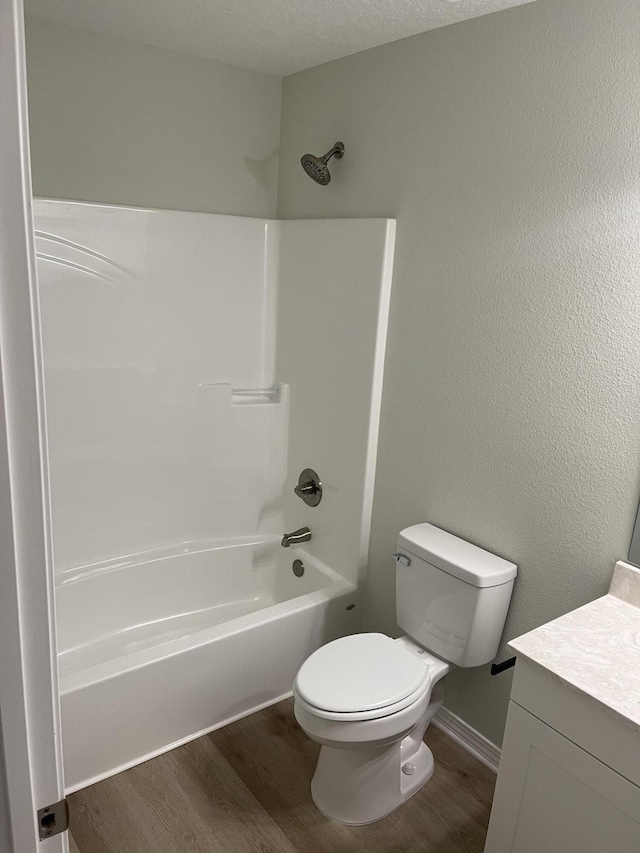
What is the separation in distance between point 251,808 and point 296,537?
107 cm

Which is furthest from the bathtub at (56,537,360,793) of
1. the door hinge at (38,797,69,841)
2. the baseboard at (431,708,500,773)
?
the door hinge at (38,797,69,841)

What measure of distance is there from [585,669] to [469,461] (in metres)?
0.84

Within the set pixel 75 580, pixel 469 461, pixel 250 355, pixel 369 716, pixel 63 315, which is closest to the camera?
pixel 369 716

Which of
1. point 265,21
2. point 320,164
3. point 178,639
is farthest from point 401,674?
point 265,21

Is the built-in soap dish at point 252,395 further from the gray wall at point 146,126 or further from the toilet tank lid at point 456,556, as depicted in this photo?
the toilet tank lid at point 456,556

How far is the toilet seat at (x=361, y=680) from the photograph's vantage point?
185cm

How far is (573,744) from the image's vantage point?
1.43 m

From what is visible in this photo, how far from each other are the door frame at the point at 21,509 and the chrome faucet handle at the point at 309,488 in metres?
1.98

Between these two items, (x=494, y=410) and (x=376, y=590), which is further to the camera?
(x=376, y=590)

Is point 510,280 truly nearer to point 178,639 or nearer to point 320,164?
point 320,164

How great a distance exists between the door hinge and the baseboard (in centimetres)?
170

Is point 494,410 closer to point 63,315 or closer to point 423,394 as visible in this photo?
point 423,394

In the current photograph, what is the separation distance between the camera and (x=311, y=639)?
254cm

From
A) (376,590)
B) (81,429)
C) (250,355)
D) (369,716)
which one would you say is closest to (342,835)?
(369,716)
